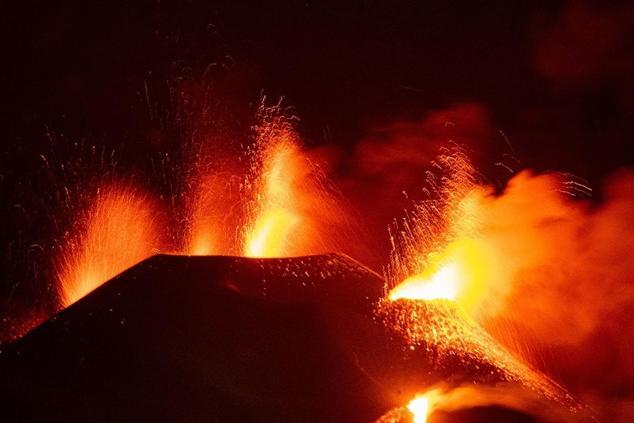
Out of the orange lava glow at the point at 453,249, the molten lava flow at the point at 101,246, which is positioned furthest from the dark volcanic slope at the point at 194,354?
the molten lava flow at the point at 101,246

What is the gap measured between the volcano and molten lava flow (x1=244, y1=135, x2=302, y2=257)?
499 centimetres

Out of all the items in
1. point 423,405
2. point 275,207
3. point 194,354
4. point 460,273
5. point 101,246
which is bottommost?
point 194,354

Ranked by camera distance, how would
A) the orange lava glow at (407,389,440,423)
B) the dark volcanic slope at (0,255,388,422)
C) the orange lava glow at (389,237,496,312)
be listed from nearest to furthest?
the dark volcanic slope at (0,255,388,422) < the orange lava glow at (407,389,440,423) < the orange lava glow at (389,237,496,312)

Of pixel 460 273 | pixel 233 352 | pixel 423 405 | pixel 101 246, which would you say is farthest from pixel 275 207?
pixel 423 405

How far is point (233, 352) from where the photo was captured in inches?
258

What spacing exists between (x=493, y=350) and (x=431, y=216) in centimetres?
430

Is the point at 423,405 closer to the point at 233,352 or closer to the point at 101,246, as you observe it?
the point at 233,352

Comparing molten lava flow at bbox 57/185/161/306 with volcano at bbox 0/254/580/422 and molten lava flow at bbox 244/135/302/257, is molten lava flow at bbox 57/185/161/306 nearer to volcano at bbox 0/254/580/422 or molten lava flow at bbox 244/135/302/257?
molten lava flow at bbox 244/135/302/257

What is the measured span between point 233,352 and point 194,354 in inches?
Answer: 12.9

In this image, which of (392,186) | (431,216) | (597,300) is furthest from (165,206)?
(597,300)

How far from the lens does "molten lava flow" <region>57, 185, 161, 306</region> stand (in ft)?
39.4

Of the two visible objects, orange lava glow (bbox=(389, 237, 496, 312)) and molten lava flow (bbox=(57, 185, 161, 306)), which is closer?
orange lava glow (bbox=(389, 237, 496, 312))

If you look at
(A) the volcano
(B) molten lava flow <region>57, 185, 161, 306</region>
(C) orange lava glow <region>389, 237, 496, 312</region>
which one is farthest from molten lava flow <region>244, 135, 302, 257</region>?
(A) the volcano

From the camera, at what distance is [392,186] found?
→ 15.7 metres
